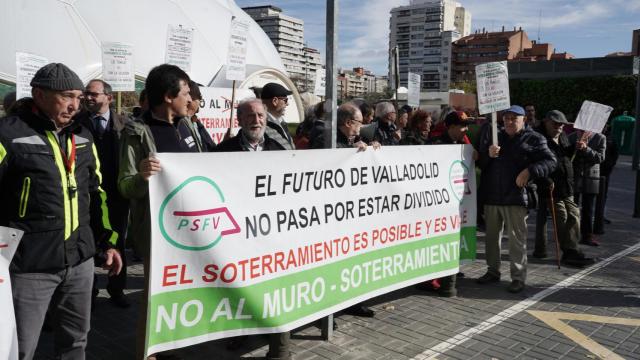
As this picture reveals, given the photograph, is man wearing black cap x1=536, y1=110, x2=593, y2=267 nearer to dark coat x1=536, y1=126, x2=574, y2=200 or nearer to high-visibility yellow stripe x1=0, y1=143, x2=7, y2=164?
dark coat x1=536, y1=126, x2=574, y2=200

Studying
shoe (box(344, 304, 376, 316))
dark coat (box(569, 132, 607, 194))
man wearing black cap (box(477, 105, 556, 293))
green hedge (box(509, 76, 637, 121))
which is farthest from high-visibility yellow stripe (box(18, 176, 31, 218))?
green hedge (box(509, 76, 637, 121))

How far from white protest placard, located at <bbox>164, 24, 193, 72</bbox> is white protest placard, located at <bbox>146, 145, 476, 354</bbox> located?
4362mm

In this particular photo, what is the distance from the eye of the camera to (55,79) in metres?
2.46

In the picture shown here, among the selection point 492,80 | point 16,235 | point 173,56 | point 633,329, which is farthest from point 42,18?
point 633,329

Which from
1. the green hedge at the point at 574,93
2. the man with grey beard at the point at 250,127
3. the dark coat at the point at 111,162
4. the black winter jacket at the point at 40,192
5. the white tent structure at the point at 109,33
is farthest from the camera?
the green hedge at the point at 574,93

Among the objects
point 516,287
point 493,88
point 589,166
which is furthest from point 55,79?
point 589,166

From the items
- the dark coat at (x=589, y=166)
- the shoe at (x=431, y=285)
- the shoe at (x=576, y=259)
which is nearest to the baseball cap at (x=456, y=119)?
the shoe at (x=431, y=285)

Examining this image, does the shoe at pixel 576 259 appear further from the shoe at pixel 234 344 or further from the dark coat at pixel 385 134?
the shoe at pixel 234 344

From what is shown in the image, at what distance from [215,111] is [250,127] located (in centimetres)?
553

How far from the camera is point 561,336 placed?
431 centimetres

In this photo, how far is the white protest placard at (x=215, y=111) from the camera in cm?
895

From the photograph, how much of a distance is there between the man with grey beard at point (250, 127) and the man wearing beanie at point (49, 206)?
129 centimetres

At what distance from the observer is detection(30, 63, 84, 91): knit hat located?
2461 millimetres

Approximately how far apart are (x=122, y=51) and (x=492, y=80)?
477 centimetres
